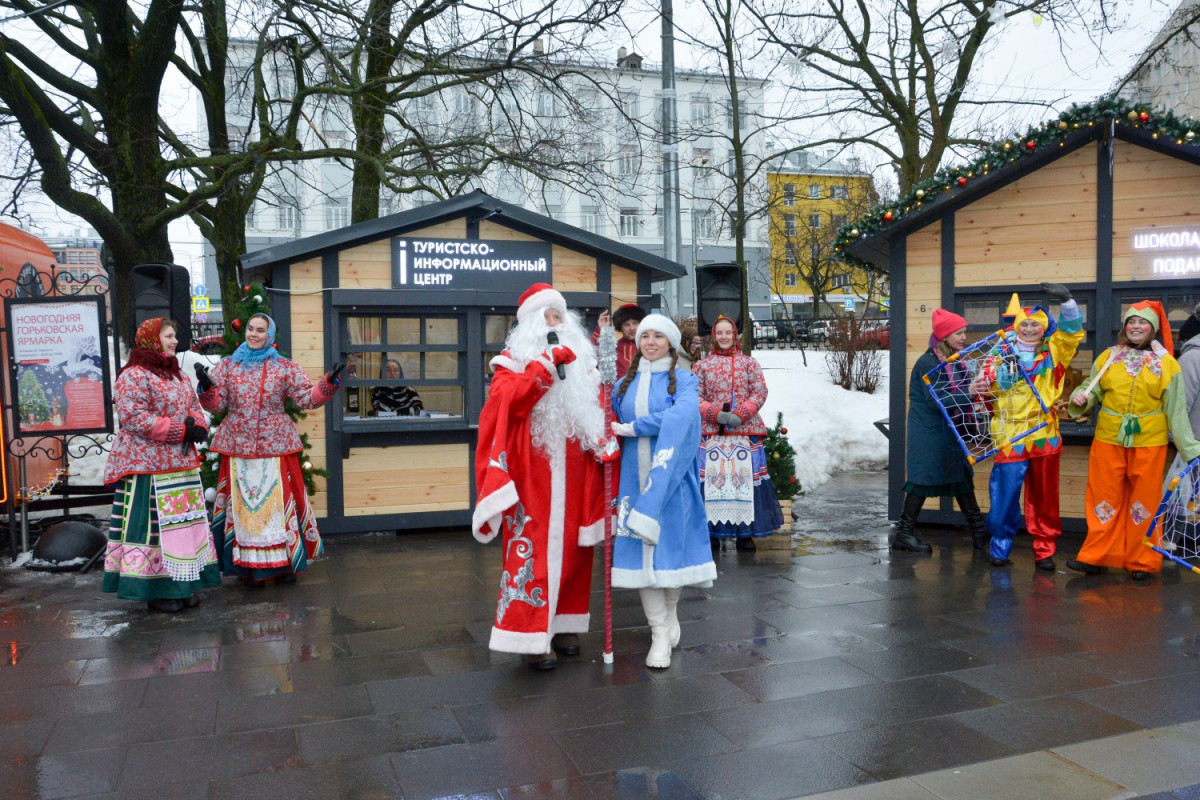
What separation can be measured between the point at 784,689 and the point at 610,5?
967 centimetres

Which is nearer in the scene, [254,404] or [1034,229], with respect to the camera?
[254,404]

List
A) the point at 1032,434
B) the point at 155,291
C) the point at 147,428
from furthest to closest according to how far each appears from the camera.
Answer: the point at 155,291
the point at 1032,434
the point at 147,428

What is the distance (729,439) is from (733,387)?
15.6 inches

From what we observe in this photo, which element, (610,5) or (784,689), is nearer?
(784,689)

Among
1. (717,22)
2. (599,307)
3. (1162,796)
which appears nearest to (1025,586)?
(1162,796)

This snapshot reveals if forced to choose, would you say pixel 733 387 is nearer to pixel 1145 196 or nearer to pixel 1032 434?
pixel 1032 434

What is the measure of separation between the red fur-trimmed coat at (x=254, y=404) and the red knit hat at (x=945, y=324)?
14.4 ft

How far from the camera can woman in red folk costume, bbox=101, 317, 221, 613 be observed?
19.7 feet

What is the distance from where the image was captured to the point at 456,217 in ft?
28.0

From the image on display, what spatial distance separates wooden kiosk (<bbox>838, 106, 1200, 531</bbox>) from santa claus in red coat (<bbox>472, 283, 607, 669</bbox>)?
4614 millimetres

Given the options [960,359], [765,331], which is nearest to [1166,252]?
[960,359]

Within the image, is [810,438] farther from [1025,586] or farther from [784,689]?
[784,689]

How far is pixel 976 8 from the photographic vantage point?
15344 millimetres

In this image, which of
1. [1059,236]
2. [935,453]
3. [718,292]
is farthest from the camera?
[718,292]
